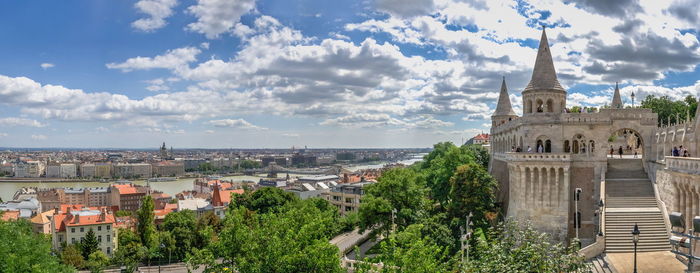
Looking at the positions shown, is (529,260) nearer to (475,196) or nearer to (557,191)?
(557,191)

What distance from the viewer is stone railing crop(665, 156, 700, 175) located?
22.7m

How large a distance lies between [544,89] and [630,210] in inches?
395

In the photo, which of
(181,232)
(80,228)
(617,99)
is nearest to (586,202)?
(617,99)

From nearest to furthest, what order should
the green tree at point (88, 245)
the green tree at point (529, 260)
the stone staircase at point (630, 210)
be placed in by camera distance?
1. the green tree at point (529, 260)
2. the stone staircase at point (630, 210)
3. the green tree at point (88, 245)

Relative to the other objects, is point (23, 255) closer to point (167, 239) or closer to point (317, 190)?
point (167, 239)

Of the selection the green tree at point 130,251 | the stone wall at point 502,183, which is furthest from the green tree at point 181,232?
the stone wall at point 502,183

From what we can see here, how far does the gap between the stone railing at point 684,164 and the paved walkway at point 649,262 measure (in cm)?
454

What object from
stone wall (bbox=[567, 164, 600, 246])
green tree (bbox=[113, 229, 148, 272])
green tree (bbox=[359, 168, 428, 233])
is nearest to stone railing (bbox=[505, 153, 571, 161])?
stone wall (bbox=[567, 164, 600, 246])

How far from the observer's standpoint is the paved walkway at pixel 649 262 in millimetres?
24031

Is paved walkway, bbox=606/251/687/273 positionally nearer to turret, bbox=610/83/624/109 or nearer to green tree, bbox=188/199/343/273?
green tree, bbox=188/199/343/273

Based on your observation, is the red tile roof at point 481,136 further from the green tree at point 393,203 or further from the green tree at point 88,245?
the green tree at point 88,245

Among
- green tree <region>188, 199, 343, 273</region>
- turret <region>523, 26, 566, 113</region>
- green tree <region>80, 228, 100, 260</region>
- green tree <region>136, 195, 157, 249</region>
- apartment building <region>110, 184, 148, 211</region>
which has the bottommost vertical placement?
apartment building <region>110, 184, 148, 211</region>

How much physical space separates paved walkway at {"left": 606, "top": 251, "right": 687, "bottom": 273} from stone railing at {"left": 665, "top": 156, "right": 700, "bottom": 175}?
4.54 metres

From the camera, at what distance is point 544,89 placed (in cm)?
3578
